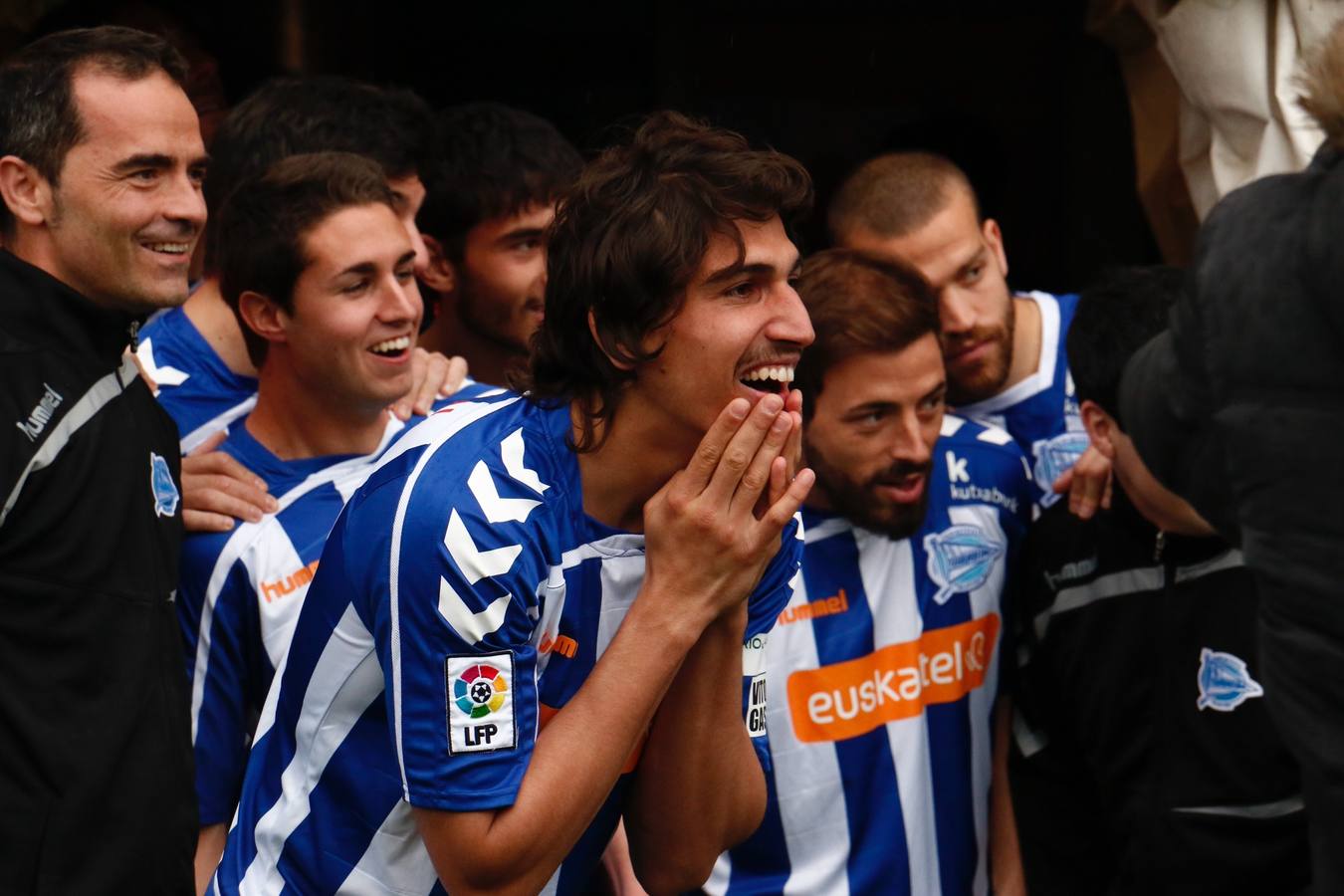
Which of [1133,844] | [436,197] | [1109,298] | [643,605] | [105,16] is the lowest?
[1133,844]

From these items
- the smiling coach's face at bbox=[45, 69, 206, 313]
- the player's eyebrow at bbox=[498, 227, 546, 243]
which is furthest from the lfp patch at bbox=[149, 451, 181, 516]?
the player's eyebrow at bbox=[498, 227, 546, 243]

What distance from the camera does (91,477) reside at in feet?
8.79

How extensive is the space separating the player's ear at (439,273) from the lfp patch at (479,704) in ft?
7.32

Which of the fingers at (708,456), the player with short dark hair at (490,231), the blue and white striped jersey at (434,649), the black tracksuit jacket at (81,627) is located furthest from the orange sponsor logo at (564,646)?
the player with short dark hair at (490,231)

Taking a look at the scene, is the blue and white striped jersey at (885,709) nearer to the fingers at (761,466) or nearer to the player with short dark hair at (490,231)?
the fingers at (761,466)

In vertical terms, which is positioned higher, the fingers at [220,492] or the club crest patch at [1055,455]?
the fingers at [220,492]

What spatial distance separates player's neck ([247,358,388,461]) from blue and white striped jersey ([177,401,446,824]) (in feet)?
0.71

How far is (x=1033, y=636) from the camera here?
10.6 ft

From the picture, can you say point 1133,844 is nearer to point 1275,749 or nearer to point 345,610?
point 1275,749

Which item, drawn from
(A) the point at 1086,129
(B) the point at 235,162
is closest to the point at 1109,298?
(B) the point at 235,162

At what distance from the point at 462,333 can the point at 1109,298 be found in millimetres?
1670

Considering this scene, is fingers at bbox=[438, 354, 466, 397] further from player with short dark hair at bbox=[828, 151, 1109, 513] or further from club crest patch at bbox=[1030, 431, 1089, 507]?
club crest patch at bbox=[1030, 431, 1089, 507]

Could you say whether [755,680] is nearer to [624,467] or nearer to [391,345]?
[624,467]

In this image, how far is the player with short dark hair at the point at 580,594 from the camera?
2045mm
